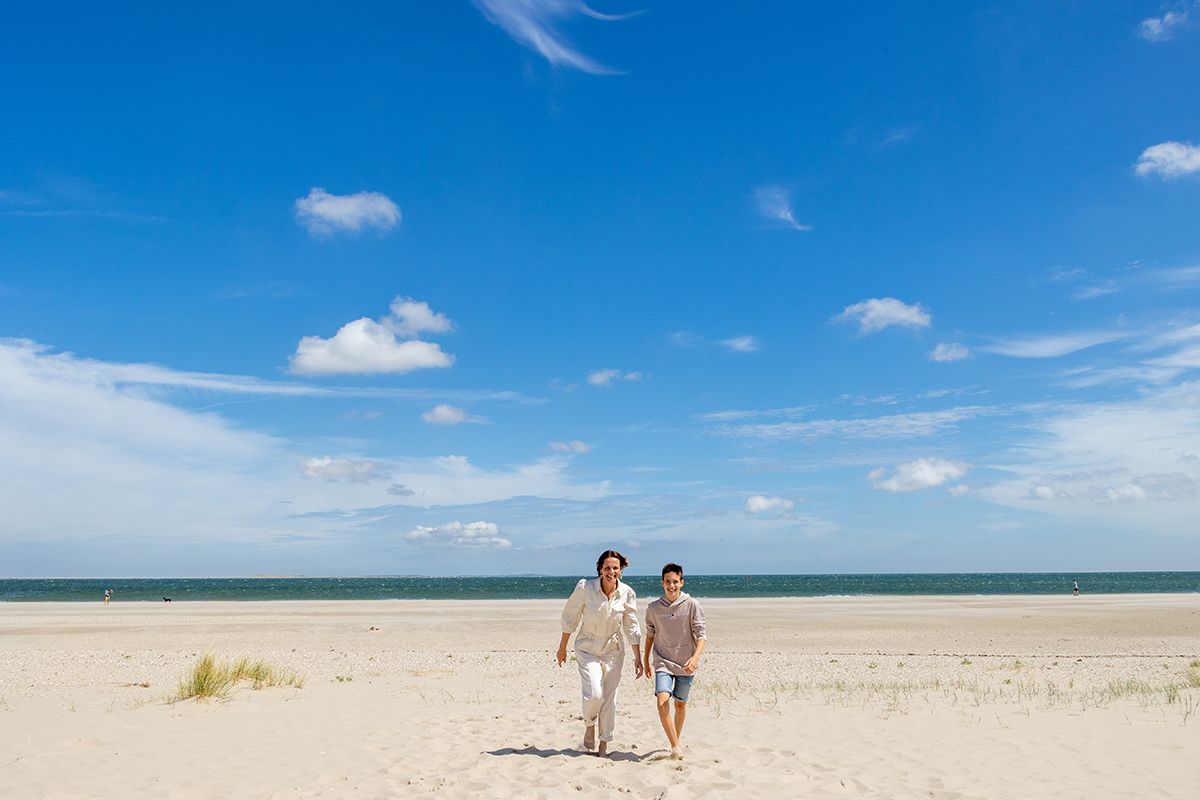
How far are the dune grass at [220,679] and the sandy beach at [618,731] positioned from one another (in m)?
0.22

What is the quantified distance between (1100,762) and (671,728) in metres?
3.83

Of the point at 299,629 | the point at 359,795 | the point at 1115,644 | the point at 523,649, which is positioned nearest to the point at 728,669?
the point at 523,649

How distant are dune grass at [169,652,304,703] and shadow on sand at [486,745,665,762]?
4662 mm

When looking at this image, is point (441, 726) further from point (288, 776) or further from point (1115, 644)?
point (1115, 644)

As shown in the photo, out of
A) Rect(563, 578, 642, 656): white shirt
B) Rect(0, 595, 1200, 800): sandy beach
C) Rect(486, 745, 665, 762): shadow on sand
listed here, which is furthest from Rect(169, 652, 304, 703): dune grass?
Rect(563, 578, 642, 656): white shirt

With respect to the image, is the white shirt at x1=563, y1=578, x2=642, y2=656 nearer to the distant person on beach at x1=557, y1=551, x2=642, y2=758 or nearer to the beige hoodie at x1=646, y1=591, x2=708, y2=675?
the distant person on beach at x1=557, y1=551, x2=642, y2=758

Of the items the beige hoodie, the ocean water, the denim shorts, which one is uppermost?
the beige hoodie

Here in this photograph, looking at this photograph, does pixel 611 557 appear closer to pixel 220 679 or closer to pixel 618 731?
pixel 618 731

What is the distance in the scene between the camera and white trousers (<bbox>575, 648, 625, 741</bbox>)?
294 inches

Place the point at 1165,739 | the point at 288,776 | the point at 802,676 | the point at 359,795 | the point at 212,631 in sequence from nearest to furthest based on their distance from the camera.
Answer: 1. the point at 359,795
2. the point at 288,776
3. the point at 1165,739
4. the point at 802,676
5. the point at 212,631

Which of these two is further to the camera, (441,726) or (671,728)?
(441,726)

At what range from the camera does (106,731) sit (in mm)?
8648

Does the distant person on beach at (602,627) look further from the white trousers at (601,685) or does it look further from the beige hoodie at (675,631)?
the beige hoodie at (675,631)

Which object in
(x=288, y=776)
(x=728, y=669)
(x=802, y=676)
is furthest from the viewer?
(x=728, y=669)
